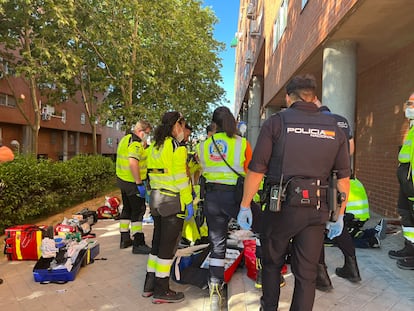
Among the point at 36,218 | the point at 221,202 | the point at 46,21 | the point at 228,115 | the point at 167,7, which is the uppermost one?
the point at 167,7

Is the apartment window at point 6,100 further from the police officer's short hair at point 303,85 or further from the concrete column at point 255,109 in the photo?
the police officer's short hair at point 303,85

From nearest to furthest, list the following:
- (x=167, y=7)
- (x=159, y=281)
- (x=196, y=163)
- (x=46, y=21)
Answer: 1. (x=159, y=281)
2. (x=196, y=163)
3. (x=46, y=21)
4. (x=167, y=7)

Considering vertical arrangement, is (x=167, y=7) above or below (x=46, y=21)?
above

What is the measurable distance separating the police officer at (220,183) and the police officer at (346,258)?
876 mm

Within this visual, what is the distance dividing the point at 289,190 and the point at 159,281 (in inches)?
78.0

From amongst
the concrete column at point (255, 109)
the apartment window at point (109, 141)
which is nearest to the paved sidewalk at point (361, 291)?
the concrete column at point (255, 109)

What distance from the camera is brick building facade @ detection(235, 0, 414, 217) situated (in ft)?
18.0

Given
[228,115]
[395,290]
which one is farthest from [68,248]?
[395,290]

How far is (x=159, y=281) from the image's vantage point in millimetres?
3947

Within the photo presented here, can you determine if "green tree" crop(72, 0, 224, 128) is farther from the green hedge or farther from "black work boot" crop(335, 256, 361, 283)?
"black work boot" crop(335, 256, 361, 283)

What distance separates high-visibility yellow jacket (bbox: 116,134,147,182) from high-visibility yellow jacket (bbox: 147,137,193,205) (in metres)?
1.62

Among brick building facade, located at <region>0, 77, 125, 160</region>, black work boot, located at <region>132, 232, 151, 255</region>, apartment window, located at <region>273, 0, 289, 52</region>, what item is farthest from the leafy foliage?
black work boot, located at <region>132, 232, 151, 255</region>

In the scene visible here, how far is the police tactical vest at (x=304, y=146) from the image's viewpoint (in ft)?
8.78

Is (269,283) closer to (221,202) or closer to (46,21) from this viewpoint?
(221,202)
